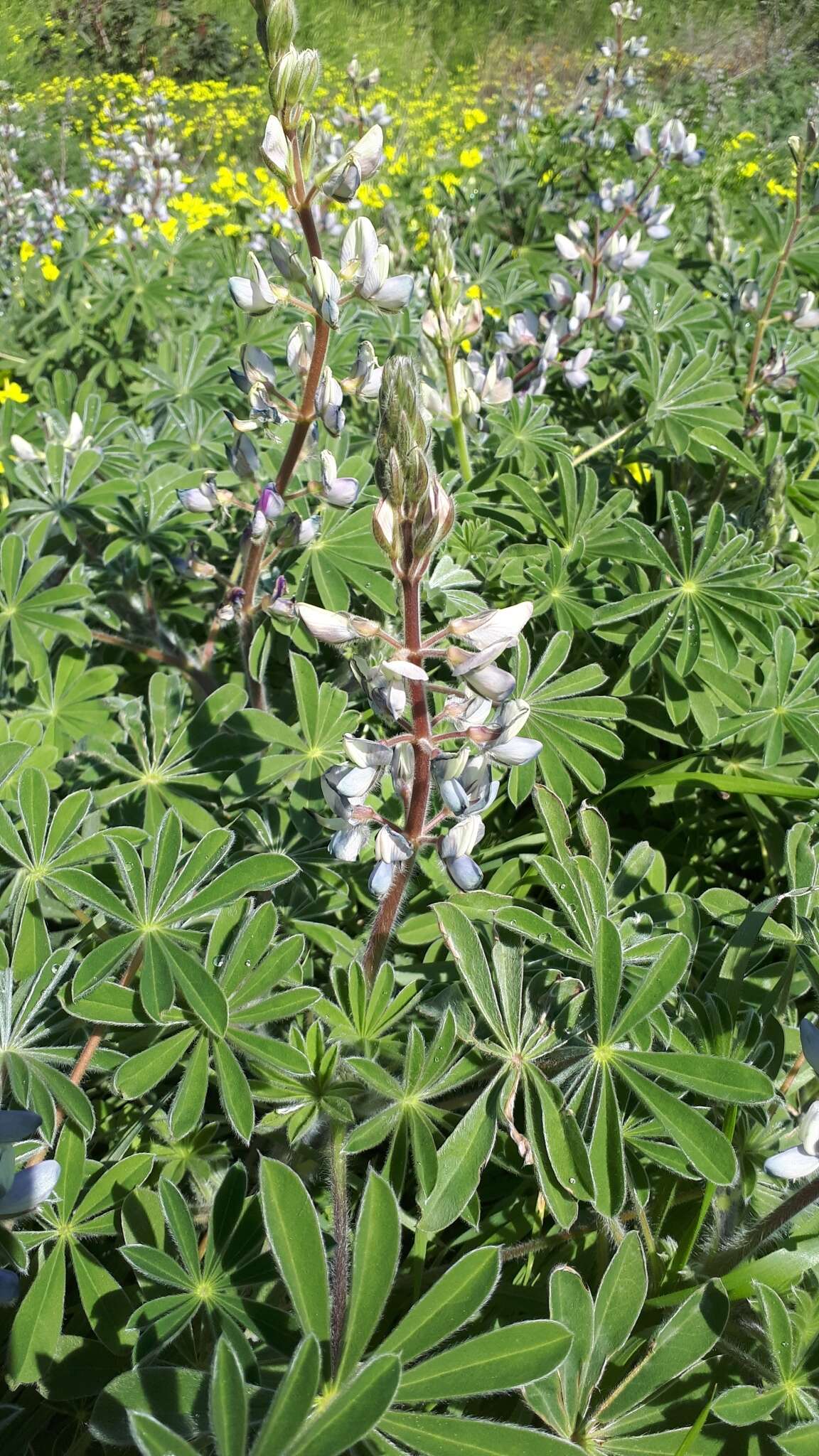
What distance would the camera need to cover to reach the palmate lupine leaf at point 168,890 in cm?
143

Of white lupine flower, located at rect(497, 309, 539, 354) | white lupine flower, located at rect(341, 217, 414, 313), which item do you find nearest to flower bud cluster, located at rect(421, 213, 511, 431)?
white lupine flower, located at rect(497, 309, 539, 354)

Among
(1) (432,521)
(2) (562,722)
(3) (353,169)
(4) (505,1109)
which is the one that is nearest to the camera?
(1) (432,521)

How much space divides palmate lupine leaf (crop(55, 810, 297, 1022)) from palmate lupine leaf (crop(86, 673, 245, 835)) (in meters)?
0.31

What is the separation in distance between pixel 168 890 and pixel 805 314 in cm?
246

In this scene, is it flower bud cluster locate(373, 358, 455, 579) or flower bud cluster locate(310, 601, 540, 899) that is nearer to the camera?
flower bud cluster locate(373, 358, 455, 579)

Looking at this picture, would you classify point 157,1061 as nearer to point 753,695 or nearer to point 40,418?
point 753,695

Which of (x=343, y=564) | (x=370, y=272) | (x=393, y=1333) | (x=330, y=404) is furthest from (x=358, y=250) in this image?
(x=393, y=1333)

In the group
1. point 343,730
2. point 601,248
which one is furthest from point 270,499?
point 601,248

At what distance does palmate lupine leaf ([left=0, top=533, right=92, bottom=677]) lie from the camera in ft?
6.82

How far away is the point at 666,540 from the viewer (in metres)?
2.51

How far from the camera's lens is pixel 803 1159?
1092 millimetres

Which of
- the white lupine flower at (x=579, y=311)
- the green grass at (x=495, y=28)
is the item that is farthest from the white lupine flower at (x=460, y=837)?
the green grass at (x=495, y=28)

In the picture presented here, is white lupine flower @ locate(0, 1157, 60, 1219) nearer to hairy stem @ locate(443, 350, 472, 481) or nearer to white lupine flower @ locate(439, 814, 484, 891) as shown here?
white lupine flower @ locate(439, 814, 484, 891)

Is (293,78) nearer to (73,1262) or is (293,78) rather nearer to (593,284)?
(593,284)
